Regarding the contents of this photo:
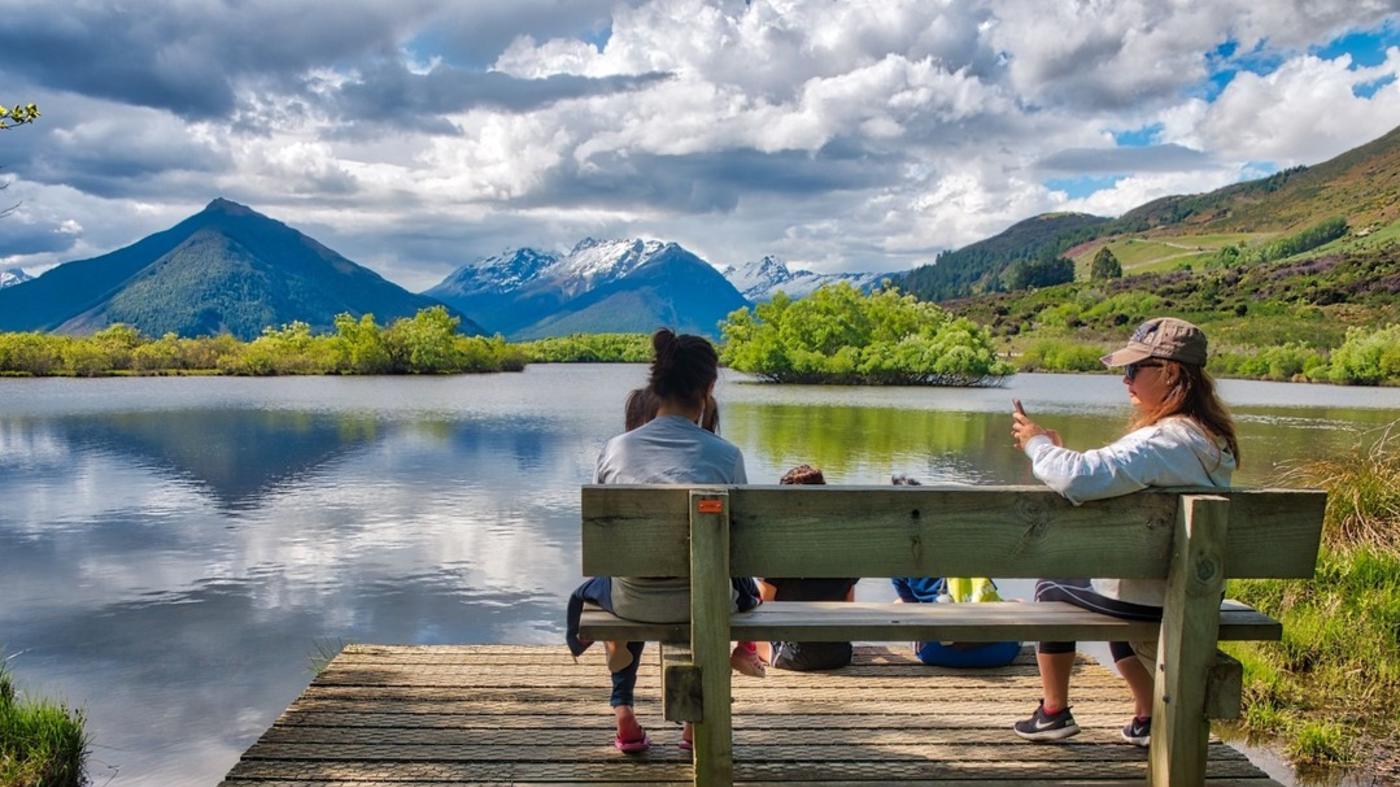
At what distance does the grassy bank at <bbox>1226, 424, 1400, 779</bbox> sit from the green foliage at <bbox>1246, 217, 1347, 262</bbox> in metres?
161

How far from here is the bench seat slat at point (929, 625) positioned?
3.66 metres

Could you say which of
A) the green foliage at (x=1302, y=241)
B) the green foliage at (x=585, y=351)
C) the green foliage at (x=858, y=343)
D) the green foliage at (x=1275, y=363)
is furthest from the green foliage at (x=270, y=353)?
the green foliage at (x=1302, y=241)

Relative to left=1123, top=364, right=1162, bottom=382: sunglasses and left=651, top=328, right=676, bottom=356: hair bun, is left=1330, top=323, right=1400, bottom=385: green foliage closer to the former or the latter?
left=1123, top=364, right=1162, bottom=382: sunglasses

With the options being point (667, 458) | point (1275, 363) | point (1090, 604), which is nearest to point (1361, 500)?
point (1090, 604)

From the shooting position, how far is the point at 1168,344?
154 inches

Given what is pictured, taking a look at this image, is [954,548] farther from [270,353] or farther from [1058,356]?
[1058,356]

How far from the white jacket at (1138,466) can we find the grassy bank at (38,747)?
17.5ft

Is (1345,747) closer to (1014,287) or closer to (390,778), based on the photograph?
(390,778)

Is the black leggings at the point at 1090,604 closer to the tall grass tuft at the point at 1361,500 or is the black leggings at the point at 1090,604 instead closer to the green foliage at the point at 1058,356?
the tall grass tuft at the point at 1361,500

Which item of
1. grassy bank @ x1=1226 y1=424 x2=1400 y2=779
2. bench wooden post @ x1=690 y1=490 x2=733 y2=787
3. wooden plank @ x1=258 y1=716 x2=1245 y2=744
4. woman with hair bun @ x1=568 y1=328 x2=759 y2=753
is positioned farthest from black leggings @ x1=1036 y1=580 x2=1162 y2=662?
grassy bank @ x1=1226 y1=424 x2=1400 y2=779

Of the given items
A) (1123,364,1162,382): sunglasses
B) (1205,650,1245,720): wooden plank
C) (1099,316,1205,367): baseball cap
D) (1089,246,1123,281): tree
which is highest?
(1089,246,1123,281): tree

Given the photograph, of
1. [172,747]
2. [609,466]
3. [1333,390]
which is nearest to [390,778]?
[609,466]

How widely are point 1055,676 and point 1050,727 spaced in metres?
0.26

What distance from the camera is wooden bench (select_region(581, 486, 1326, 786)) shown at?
3492mm
